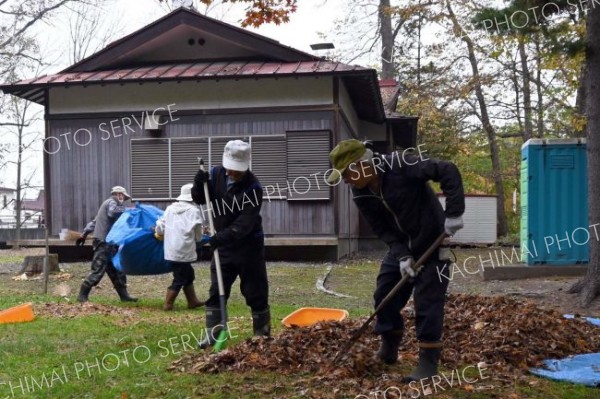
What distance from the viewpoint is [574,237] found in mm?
12031

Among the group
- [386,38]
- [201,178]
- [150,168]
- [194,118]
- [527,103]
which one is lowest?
[201,178]

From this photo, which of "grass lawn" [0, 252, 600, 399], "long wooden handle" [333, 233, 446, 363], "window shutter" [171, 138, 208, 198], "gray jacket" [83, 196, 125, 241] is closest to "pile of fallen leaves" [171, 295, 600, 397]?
"long wooden handle" [333, 233, 446, 363]

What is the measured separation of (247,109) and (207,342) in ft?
34.0

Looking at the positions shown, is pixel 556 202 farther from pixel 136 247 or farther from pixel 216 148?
pixel 216 148

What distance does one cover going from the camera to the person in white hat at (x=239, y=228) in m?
6.21

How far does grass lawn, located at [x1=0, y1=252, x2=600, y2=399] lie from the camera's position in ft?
16.3

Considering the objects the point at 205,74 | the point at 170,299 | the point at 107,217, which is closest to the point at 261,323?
the point at 170,299

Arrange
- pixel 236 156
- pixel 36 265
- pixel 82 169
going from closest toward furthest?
pixel 236 156
pixel 36 265
pixel 82 169

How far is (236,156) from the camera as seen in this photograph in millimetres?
6156

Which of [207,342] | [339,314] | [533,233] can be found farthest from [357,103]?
[207,342]

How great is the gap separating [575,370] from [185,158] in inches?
479

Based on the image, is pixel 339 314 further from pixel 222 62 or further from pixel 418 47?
Result: pixel 418 47

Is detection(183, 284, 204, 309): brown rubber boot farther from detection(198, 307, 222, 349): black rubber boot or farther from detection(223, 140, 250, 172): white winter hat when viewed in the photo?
detection(223, 140, 250, 172): white winter hat

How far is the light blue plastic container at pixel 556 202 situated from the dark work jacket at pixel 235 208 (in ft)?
23.6
